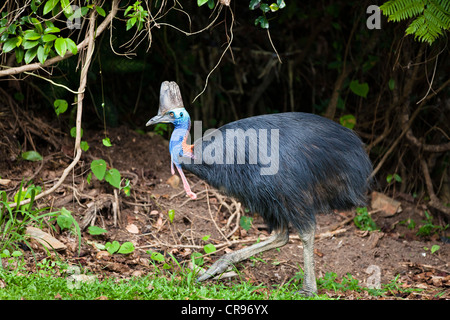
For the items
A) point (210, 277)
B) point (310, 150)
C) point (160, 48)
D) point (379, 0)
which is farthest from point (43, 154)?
point (379, 0)

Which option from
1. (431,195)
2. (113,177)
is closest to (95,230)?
(113,177)

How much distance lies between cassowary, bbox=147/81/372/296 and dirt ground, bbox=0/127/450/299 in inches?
25.7

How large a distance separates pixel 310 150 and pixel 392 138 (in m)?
2.42

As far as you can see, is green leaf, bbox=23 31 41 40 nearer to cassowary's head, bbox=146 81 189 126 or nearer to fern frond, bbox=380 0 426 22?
cassowary's head, bbox=146 81 189 126

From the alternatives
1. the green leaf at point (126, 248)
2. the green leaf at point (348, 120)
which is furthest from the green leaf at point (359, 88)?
the green leaf at point (126, 248)

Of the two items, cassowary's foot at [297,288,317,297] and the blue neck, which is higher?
the blue neck

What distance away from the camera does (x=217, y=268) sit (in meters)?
4.41

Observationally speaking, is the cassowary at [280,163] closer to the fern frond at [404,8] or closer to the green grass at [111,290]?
the green grass at [111,290]

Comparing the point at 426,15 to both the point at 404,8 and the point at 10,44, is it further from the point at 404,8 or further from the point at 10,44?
the point at 10,44

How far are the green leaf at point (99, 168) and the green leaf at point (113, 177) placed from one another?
0.04 m

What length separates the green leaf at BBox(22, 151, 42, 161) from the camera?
5.33 metres

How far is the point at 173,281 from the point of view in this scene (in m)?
4.14

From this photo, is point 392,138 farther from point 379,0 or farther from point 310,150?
point 310,150

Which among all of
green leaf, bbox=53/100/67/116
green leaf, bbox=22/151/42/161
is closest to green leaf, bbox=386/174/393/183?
green leaf, bbox=53/100/67/116
